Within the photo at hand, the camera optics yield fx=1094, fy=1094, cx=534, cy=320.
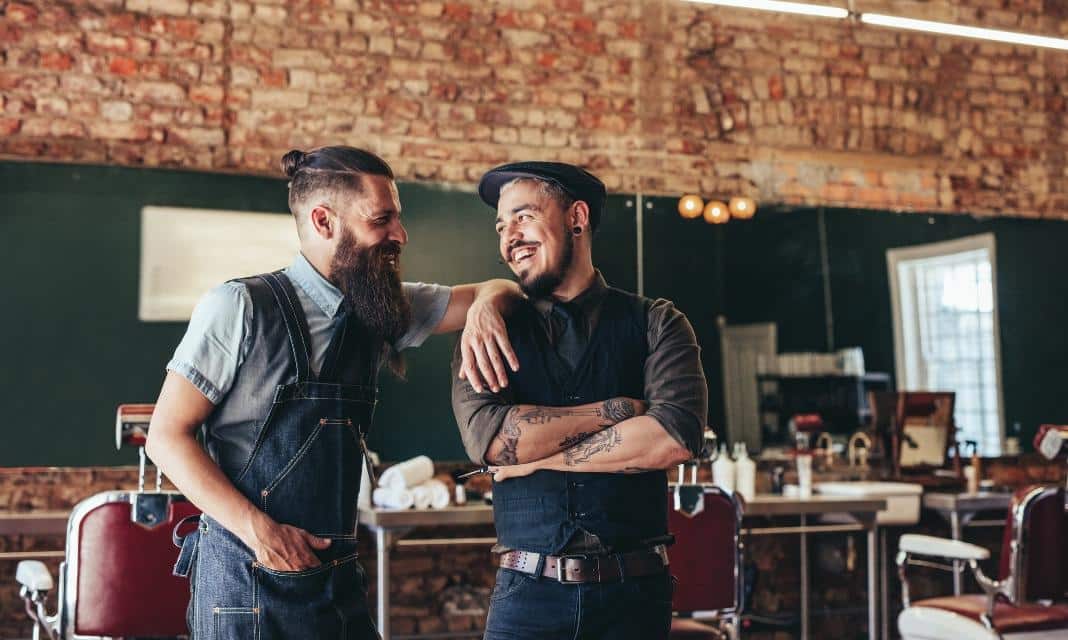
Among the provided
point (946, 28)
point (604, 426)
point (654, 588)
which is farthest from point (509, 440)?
point (946, 28)

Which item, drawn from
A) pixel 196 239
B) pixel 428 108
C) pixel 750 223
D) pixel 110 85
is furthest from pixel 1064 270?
pixel 110 85

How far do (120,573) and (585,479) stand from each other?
5.64ft

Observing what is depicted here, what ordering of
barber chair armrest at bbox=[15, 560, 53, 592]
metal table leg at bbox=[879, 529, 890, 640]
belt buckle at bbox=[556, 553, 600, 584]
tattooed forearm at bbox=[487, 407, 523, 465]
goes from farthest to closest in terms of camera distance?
1. metal table leg at bbox=[879, 529, 890, 640]
2. barber chair armrest at bbox=[15, 560, 53, 592]
3. tattooed forearm at bbox=[487, 407, 523, 465]
4. belt buckle at bbox=[556, 553, 600, 584]

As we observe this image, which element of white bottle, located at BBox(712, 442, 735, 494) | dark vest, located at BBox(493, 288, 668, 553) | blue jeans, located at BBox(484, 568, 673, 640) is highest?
dark vest, located at BBox(493, 288, 668, 553)

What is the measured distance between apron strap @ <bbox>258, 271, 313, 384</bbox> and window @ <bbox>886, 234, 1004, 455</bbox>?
483cm

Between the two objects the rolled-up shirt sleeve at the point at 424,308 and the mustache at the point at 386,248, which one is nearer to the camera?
the mustache at the point at 386,248

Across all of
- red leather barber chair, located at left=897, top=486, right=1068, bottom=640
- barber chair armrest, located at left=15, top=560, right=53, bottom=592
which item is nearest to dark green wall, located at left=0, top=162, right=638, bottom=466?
barber chair armrest, located at left=15, top=560, right=53, bottom=592

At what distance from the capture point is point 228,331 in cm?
206

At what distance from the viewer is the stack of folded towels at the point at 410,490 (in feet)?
15.1

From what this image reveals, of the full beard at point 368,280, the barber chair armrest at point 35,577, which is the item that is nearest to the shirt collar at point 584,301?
the full beard at point 368,280

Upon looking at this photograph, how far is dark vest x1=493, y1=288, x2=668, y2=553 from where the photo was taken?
2.20 m

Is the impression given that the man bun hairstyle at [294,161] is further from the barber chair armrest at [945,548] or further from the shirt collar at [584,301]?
the barber chair armrest at [945,548]

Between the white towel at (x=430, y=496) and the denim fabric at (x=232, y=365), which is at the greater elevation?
the denim fabric at (x=232, y=365)

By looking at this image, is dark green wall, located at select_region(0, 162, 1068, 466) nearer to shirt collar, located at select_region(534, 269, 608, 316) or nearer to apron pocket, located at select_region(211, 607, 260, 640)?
shirt collar, located at select_region(534, 269, 608, 316)
